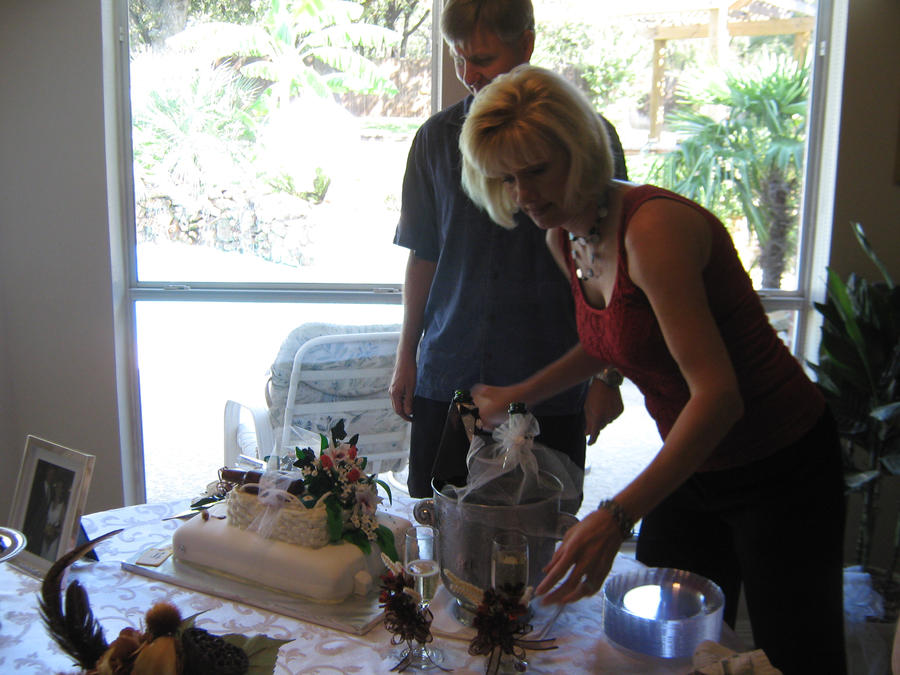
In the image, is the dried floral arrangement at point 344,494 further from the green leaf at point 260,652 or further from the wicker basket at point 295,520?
the green leaf at point 260,652

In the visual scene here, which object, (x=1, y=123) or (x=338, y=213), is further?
(x=338, y=213)

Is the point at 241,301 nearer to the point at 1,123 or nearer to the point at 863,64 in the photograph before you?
the point at 1,123

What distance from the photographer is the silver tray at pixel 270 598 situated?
3.78 ft

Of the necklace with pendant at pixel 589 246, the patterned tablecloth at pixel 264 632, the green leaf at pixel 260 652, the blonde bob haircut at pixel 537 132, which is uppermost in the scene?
the blonde bob haircut at pixel 537 132

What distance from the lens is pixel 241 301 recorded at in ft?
9.59

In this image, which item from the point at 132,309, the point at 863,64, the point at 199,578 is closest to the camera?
the point at 199,578

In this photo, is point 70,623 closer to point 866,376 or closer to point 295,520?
point 295,520

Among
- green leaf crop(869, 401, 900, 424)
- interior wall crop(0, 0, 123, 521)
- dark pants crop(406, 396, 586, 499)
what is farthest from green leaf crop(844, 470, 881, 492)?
interior wall crop(0, 0, 123, 521)

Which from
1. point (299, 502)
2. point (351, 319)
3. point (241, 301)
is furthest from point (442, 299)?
point (241, 301)

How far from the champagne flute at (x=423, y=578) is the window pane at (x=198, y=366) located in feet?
5.50

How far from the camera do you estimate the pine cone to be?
2.60 ft

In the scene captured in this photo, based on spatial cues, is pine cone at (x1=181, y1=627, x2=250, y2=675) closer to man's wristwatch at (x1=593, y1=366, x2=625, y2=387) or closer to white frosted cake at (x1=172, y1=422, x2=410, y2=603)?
white frosted cake at (x1=172, y1=422, x2=410, y2=603)

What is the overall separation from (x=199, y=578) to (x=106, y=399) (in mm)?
1751

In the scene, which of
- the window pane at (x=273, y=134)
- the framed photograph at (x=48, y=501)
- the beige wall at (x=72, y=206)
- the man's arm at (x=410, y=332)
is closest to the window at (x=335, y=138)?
the window pane at (x=273, y=134)
